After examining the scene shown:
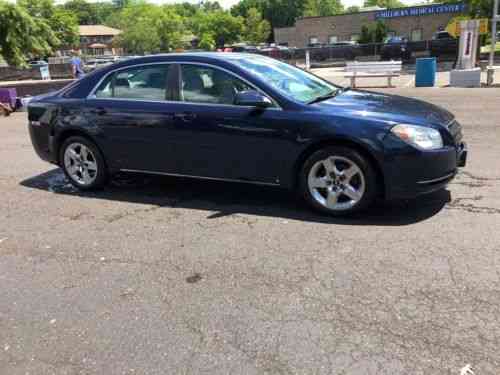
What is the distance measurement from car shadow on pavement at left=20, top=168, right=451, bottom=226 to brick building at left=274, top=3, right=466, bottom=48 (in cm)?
4681

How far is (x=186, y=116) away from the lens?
5.28 metres

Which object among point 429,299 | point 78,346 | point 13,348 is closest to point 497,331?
point 429,299

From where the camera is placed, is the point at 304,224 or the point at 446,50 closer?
the point at 304,224

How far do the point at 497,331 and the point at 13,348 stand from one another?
9.55 ft

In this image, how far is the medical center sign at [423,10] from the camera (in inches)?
1891

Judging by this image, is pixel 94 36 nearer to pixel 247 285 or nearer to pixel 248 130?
pixel 248 130

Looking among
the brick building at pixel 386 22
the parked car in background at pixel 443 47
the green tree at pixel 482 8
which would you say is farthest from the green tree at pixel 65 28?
the green tree at pixel 482 8

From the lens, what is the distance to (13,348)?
3.10 m

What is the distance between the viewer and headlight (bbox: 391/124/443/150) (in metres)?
4.48

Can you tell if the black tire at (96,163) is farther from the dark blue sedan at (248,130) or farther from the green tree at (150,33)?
the green tree at (150,33)

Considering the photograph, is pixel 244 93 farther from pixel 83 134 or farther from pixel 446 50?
pixel 446 50

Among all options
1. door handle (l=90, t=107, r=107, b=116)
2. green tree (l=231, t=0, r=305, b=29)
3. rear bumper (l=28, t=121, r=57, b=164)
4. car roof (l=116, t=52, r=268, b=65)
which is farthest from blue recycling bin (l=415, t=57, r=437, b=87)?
green tree (l=231, t=0, r=305, b=29)

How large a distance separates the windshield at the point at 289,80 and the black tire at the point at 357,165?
0.62 meters

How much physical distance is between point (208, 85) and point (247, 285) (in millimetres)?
2425
